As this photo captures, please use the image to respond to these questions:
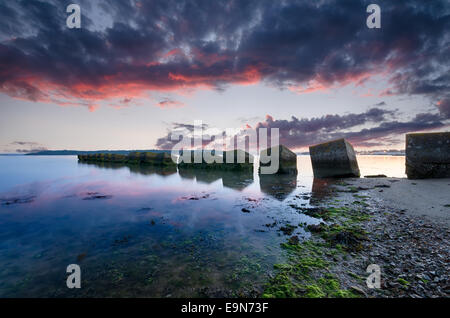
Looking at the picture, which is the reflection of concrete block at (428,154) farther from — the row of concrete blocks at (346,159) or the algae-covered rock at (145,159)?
the algae-covered rock at (145,159)

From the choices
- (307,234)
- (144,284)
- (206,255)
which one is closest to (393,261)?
(307,234)

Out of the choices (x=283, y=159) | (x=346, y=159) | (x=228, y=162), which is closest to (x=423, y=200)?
(x=346, y=159)

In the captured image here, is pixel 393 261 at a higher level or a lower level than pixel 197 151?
lower

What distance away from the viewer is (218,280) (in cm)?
345

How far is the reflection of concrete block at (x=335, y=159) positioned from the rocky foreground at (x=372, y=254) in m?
9.11

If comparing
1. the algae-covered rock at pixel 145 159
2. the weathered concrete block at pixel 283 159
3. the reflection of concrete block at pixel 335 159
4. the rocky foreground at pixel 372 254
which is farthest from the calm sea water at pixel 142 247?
the algae-covered rock at pixel 145 159

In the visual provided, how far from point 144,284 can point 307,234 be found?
16.0ft

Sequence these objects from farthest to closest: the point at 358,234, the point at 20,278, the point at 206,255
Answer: the point at 358,234 < the point at 206,255 < the point at 20,278

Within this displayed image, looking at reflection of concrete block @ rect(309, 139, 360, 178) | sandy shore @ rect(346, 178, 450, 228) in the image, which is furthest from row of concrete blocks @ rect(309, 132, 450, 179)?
reflection of concrete block @ rect(309, 139, 360, 178)

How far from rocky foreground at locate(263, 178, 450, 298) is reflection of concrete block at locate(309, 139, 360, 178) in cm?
911

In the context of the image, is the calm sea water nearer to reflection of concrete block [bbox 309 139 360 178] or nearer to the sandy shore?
Result: the sandy shore

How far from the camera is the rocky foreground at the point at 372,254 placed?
304 centimetres
